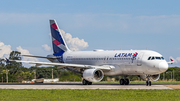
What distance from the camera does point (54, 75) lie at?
2557 inches

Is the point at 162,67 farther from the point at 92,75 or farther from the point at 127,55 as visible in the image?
the point at 92,75

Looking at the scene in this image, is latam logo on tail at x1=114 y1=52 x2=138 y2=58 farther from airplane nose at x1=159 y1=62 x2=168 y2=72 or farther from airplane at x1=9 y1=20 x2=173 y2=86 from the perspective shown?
airplane nose at x1=159 y1=62 x2=168 y2=72

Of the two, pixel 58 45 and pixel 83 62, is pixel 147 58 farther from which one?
pixel 58 45

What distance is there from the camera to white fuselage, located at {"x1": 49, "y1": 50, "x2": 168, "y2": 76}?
3938 centimetres

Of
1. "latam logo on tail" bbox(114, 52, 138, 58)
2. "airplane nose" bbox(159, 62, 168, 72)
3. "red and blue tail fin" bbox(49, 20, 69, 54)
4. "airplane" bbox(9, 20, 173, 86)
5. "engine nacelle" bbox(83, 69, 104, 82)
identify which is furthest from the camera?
"red and blue tail fin" bbox(49, 20, 69, 54)

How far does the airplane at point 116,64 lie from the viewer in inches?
1561

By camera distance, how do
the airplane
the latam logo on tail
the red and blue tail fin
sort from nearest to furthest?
the airplane
the latam logo on tail
the red and blue tail fin

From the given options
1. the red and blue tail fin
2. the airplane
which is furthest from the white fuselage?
the red and blue tail fin

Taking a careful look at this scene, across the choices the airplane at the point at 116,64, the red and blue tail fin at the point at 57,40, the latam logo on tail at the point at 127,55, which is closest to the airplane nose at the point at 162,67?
the airplane at the point at 116,64

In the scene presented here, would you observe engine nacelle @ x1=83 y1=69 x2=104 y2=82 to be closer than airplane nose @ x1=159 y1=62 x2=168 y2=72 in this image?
No

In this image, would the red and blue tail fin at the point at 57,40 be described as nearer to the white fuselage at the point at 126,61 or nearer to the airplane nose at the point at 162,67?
the white fuselage at the point at 126,61

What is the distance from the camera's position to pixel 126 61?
4209 cm

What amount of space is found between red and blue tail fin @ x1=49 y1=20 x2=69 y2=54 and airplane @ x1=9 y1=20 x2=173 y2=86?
7.53 ft

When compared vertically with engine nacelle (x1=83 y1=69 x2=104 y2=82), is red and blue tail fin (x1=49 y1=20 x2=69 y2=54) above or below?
above
